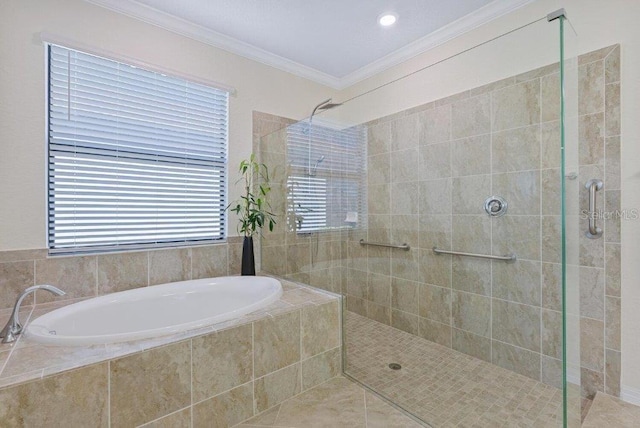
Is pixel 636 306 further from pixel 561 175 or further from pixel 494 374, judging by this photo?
pixel 561 175

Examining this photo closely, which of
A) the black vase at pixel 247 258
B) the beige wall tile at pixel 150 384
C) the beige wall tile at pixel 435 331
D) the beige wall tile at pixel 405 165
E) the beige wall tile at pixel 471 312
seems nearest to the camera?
the beige wall tile at pixel 150 384

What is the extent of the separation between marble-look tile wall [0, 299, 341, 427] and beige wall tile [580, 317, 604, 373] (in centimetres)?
143

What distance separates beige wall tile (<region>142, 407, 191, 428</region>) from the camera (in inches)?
50.1

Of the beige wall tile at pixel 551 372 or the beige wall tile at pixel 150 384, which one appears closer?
the beige wall tile at pixel 150 384

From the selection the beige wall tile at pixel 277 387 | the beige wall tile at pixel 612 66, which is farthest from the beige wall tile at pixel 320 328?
the beige wall tile at pixel 612 66

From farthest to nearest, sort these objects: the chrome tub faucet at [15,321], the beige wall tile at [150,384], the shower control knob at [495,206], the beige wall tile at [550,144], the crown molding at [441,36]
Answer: the crown molding at [441,36]
the shower control knob at [495,206]
the beige wall tile at [550,144]
the chrome tub faucet at [15,321]
the beige wall tile at [150,384]

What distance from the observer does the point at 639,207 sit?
159cm

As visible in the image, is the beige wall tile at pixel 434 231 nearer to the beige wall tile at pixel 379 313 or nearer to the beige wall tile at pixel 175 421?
the beige wall tile at pixel 379 313

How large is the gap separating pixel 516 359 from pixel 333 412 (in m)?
1.17

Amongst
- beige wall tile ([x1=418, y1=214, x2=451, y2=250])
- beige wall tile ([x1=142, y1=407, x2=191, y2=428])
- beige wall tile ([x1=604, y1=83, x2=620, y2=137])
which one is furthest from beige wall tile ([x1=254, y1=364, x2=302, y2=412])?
beige wall tile ([x1=604, y1=83, x2=620, y2=137])

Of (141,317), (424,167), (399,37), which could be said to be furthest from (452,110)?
(141,317)

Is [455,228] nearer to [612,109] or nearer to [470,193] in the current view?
[470,193]

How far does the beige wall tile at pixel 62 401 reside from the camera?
3.32ft

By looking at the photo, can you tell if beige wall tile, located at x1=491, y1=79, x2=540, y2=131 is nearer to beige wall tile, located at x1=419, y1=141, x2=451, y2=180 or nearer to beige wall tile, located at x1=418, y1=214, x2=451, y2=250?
beige wall tile, located at x1=419, y1=141, x2=451, y2=180
